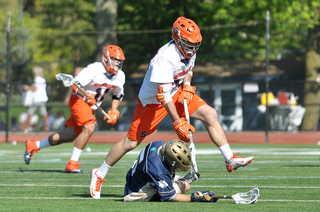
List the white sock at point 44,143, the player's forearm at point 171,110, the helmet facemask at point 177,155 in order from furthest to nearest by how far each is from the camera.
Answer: the white sock at point 44,143 → the player's forearm at point 171,110 → the helmet facemask at point 177,155

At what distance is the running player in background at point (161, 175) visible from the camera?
5.14 metres

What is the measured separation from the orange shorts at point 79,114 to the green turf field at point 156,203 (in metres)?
0.81

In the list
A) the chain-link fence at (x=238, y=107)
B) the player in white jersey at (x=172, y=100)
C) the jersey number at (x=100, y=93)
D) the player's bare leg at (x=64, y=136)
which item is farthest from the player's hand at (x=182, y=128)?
the chain-link fence at (x=238, y=107)

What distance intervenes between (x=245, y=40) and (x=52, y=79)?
16220 millimetres

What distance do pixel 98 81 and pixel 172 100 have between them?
3.17 m

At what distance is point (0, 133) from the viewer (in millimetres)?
18297

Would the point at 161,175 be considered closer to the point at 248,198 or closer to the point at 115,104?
the point at 248,198

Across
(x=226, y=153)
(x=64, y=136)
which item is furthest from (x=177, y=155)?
(x=64, y=136)

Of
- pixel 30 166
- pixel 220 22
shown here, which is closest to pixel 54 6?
pixel 220 22

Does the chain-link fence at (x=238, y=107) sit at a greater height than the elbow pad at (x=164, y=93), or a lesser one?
lesser

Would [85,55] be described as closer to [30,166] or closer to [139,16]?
[139,16]

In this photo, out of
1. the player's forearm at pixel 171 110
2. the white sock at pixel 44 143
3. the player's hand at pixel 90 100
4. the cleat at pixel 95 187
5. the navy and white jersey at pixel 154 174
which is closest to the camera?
the navy and white jersey at pixel 154 174

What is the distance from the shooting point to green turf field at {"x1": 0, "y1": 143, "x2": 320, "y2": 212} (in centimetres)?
527

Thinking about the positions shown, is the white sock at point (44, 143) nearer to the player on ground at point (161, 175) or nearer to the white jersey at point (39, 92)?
the player on ground at point (161, 175)
